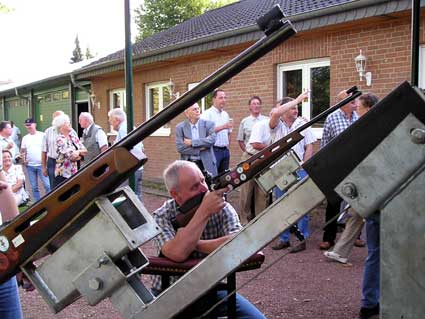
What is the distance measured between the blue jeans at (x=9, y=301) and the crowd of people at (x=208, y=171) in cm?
39

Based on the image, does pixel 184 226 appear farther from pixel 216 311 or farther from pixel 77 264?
pixel 77 264

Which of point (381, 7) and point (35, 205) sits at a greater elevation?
point (381, 7)

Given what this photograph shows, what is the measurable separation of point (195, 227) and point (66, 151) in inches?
217

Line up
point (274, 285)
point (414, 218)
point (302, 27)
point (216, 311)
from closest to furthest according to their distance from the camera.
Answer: point (414, 218)
point (216, 311)
point (274, 285)
point (302, 27)

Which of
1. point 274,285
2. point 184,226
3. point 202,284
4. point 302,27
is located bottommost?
point 274,285

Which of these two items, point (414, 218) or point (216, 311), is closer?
point (414, 218)

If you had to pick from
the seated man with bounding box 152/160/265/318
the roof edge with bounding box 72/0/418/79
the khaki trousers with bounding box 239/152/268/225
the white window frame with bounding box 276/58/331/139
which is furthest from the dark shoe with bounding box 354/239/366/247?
the seated man with bounding box 152/160/265/318

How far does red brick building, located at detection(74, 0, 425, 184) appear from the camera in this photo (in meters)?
8.38

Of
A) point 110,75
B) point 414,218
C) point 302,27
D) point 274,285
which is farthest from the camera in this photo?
point 110,75

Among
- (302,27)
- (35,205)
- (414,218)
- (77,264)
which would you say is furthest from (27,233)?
(302,27)

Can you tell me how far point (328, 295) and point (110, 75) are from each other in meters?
13.7

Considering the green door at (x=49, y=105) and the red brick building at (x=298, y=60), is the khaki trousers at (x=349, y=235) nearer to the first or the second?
the red brick building at (x=298, y=60)

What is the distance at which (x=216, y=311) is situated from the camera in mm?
2695

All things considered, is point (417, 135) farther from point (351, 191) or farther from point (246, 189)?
point (246, 189)
